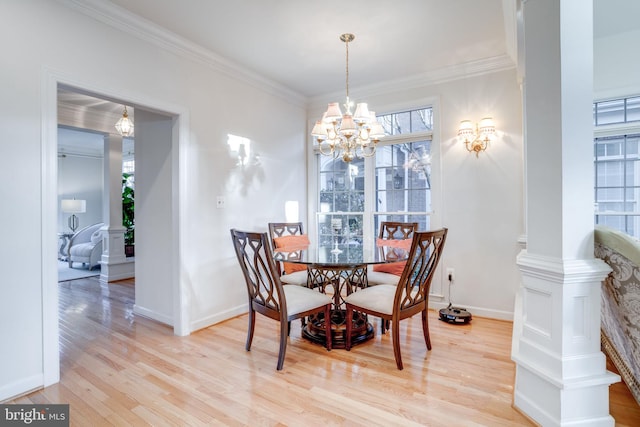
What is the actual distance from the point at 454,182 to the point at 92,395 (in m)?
3.69

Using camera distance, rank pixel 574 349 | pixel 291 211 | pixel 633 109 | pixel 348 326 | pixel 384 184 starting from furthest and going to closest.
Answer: pixel 291 211
pixel 384 184
pixel 633 109
pixel 348 326
pixel 574 349

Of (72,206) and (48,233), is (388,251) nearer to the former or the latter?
(48,233)

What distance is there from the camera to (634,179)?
2.97 meters

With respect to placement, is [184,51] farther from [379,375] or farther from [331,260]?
[379,375]

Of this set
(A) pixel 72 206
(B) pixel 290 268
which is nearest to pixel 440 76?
(B) pixel 290 268

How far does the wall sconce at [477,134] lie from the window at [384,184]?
423 millimetres

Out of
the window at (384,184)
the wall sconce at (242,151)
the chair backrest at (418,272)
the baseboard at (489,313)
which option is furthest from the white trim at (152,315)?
the baseboard at (489,313)

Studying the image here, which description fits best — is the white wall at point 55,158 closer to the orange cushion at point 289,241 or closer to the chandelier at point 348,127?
the orange cushion at point 289,241

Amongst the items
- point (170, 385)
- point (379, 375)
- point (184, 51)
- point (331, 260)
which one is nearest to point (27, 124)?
point (184, 51)

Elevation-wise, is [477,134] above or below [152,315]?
above

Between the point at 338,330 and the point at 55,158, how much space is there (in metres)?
2.50

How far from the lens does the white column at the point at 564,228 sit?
5.12ft

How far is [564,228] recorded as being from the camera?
1599 millimetres

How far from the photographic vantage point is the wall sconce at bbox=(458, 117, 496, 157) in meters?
3.35
